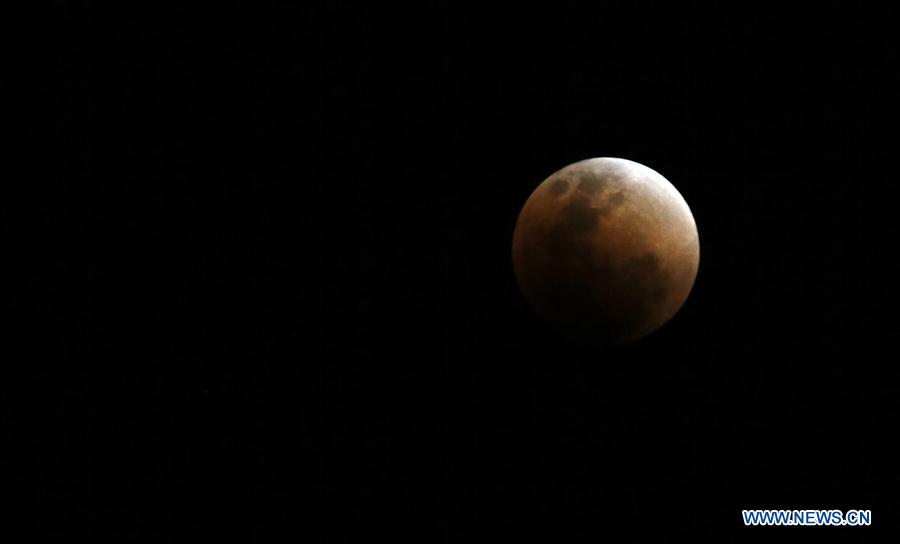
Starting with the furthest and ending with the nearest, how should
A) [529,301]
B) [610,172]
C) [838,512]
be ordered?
[529,301] → [610,172] → [838,512]

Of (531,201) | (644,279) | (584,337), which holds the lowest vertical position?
(584,337)

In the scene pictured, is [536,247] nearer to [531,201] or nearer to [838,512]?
[531,201]

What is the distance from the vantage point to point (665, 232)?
351 cm

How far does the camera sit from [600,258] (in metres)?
3.41

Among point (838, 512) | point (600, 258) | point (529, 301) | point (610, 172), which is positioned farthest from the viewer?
point (529, 301)

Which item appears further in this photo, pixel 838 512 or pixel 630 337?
pixel 630 337

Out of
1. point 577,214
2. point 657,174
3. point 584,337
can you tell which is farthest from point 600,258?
point 657,174

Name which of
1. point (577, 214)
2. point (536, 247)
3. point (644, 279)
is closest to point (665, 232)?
point (644, 279)

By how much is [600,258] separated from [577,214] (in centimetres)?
29

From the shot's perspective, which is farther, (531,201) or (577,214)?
(531,201)

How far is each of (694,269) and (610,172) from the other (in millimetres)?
809

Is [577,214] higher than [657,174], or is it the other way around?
[657,174]

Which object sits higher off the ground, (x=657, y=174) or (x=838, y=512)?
(x=657, y=174)

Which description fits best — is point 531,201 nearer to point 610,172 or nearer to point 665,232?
point 610,172
